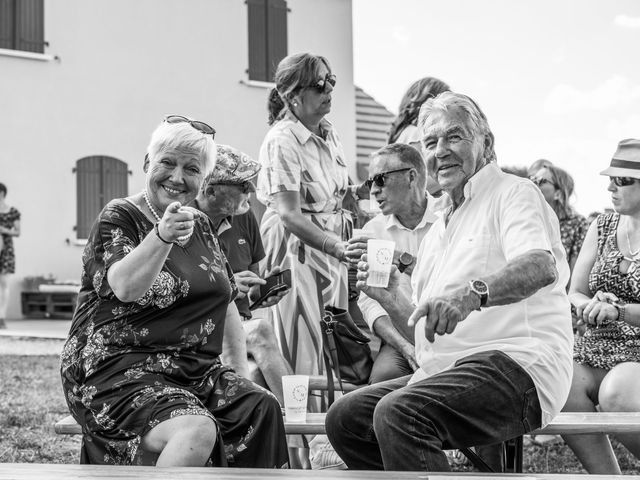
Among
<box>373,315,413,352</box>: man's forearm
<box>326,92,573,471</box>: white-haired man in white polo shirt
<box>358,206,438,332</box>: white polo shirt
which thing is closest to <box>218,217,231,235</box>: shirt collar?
<box>358,206,438,332</box>: white polo shirt

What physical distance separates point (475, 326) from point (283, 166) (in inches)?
77.4

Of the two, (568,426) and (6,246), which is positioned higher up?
(6,246)

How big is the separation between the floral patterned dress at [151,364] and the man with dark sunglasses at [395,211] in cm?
120

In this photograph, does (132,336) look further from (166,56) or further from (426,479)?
(166,56)

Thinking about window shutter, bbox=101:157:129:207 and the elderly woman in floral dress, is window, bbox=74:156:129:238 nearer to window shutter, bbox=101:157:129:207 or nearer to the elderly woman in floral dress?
window shutter, bbox=101:157:129:207

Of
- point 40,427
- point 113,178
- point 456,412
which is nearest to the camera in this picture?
point 456,412

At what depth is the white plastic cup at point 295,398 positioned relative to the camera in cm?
370

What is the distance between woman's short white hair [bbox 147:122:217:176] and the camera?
3.48 metres

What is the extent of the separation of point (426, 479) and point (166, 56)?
50.9 ft

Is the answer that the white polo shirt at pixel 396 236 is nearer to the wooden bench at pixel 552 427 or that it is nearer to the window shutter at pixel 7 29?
the wooden bench at pixel 552 427

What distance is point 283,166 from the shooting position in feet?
15.4

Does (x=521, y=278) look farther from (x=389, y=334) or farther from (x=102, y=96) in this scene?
(x=102, y=96)

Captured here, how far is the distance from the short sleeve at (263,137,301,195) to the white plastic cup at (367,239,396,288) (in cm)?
131

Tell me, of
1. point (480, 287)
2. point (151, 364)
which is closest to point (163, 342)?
point (151, 364)
